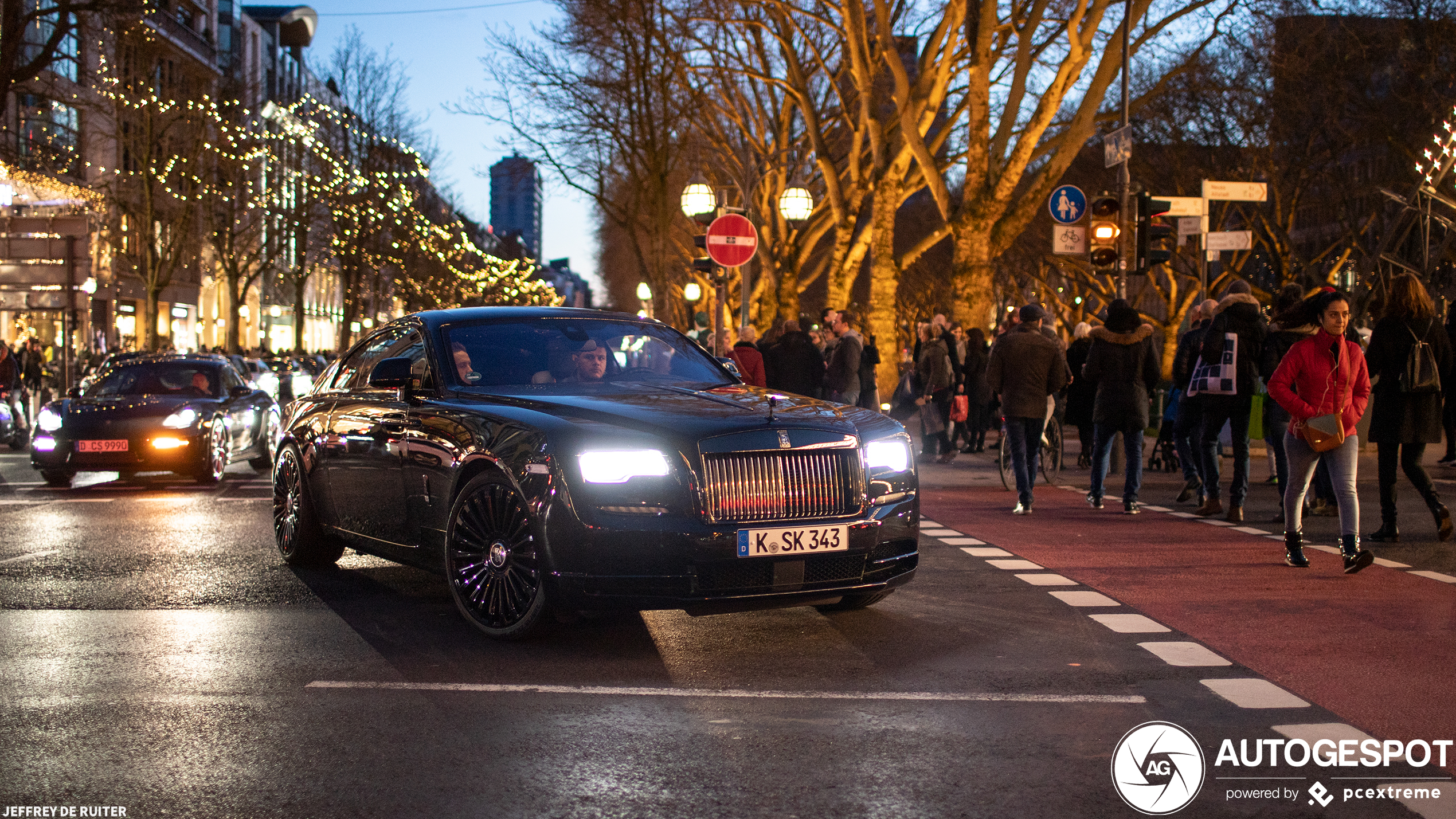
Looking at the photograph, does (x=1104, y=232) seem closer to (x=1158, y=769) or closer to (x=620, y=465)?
(x=620, y=465)

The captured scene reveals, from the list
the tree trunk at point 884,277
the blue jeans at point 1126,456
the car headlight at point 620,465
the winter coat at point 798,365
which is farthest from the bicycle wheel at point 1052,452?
the tree trunk at point 884,277

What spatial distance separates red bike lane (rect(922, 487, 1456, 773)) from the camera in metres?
6.20

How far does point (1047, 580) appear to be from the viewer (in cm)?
946

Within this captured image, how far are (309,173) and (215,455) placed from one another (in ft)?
154

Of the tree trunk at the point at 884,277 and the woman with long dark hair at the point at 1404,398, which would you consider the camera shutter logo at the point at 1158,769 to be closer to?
the woman with long dark hair at the point at 1404,398

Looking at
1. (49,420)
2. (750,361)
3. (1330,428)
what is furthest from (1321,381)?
(49,420)

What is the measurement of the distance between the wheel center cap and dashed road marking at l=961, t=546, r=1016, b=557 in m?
4.37

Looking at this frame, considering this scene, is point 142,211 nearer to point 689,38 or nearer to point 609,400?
point 689,38

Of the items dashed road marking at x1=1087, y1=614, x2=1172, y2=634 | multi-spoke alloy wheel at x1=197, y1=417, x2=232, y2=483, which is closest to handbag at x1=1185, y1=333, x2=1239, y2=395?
dashed road marking at x1=1087, y1=614, x2=1172, y2=634

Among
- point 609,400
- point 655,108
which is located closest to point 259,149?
point 655,108

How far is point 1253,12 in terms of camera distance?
25453 millimetres

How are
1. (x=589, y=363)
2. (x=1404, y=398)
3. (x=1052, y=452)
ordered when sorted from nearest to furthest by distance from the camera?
(x=589, y=363)
(x=1404, y=398)
(x=1052, y=452)

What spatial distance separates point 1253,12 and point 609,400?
69.3ft

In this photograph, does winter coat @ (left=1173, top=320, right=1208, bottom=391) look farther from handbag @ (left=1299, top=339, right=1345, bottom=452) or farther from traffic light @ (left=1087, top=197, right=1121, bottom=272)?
traffic light @ (left=1087, top=197, right=1121, bottom=272)
